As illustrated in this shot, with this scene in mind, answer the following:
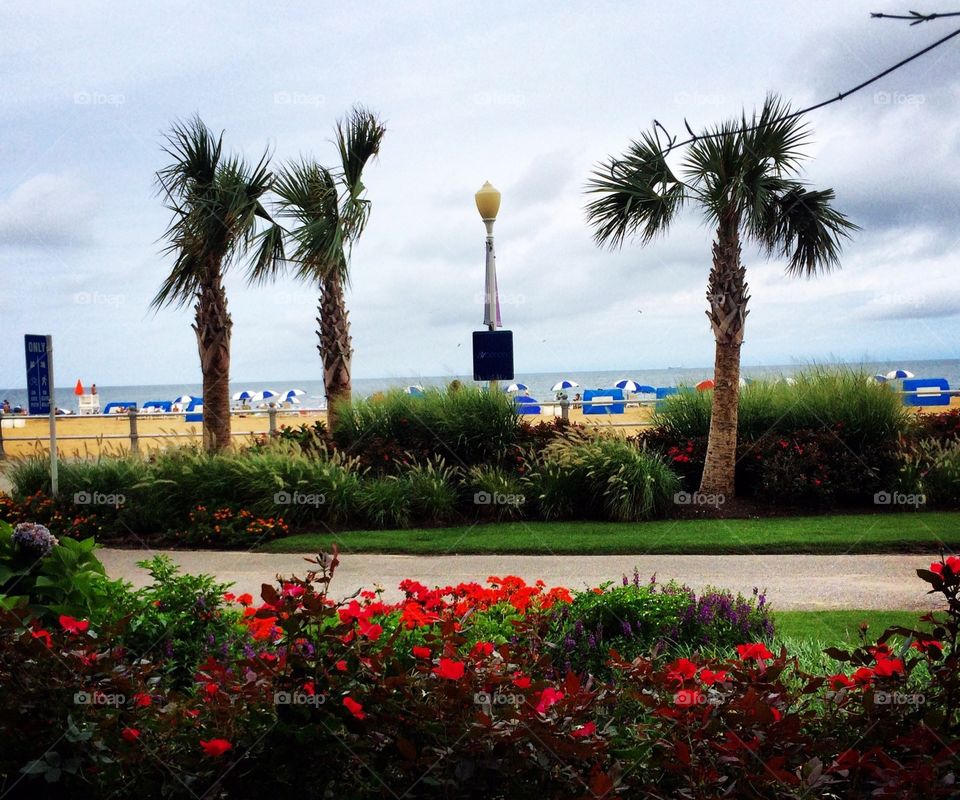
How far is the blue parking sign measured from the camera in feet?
38.8

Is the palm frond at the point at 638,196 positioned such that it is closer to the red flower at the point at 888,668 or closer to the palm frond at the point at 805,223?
the palm frond at the point at 805,223

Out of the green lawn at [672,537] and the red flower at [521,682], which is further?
the green lawn at [672,537]

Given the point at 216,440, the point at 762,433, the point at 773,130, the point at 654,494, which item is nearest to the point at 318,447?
the point at 216,440

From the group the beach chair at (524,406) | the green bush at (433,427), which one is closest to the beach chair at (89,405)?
the beach chair at (524,406)

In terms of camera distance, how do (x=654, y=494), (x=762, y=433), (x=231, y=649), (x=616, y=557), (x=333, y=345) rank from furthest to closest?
(x=333, y=345) → (x=762, y=433) → (x=654, y=494) → (x=616, y=557) → (x=231, y=649)

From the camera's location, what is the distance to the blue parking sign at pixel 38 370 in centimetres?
1184

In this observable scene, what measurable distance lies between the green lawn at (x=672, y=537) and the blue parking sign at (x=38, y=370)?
4.14 metres

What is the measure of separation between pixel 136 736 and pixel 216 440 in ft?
38.0

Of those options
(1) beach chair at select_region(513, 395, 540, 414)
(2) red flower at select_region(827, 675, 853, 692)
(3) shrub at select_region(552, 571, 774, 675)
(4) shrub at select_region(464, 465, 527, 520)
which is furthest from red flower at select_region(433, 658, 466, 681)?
(1) beach chair at select_region(513, 395, 540, 414)

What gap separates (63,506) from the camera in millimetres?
12219

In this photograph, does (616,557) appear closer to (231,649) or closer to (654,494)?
(654,494)

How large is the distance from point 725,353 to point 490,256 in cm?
424

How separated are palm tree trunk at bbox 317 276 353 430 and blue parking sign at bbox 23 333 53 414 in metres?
4.55

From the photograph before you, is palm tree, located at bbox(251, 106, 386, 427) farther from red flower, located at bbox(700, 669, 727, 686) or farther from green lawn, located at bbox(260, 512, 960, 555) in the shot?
red flower, located at bbox(700, 669, 727, 686)
